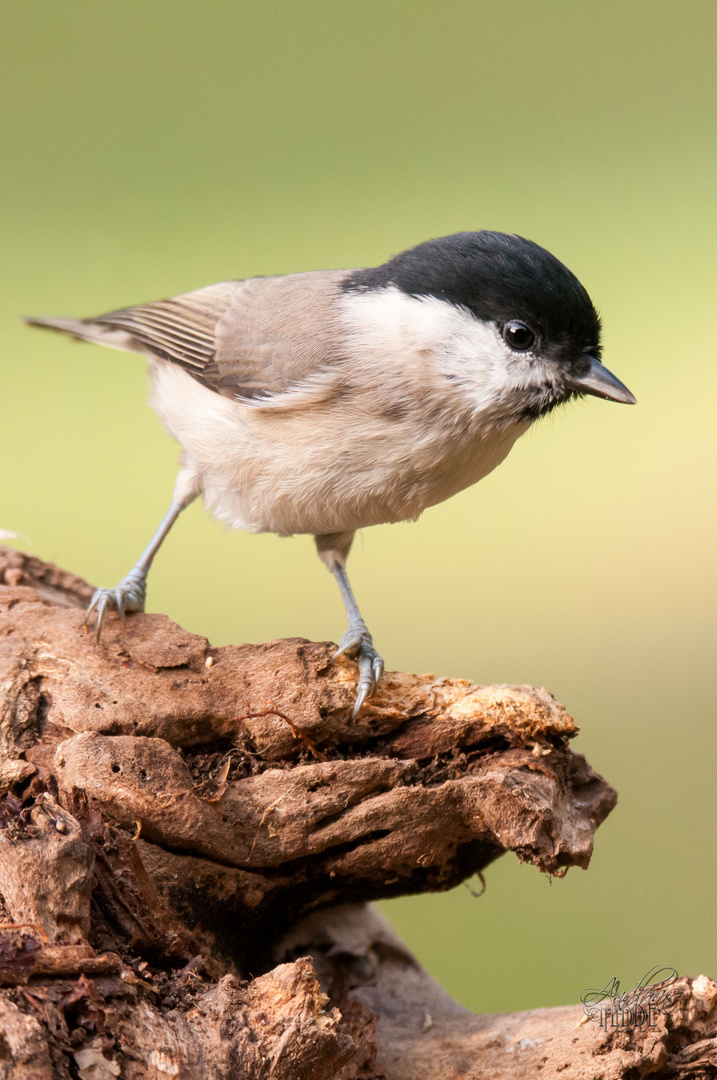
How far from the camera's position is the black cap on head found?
1642 mm

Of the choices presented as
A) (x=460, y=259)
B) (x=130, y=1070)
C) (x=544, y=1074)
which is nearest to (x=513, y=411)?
(x=460, y=259)

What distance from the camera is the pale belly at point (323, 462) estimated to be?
1751mm

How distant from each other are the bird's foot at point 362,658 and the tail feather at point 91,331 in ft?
3.02

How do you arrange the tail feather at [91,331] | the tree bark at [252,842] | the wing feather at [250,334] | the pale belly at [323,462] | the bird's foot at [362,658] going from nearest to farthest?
the tree bark at [252,842], the bird's foot at [362,658], the pale belly at [323,462], the wing feather at [250,334], the tail feather at [91,331]

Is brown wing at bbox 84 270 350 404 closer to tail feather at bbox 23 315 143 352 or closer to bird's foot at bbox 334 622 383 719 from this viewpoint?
tail feather at bbox 23 315 143 352

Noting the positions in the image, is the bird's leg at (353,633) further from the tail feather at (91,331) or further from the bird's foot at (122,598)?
the tail feather at (91,331)

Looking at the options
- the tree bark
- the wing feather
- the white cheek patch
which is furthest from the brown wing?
the tree bark

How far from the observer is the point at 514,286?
1.65 metres

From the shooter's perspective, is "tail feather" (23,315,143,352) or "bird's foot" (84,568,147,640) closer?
"bird's foot" (84,568,147,640)

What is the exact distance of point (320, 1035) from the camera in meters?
1.16

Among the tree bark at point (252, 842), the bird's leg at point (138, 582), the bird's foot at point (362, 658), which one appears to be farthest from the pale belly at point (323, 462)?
the tree bark at point (252, 842)

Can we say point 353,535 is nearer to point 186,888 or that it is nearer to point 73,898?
point 186,888

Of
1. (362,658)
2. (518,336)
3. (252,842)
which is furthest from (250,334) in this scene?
(252,842)

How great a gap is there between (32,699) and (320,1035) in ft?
2.32
